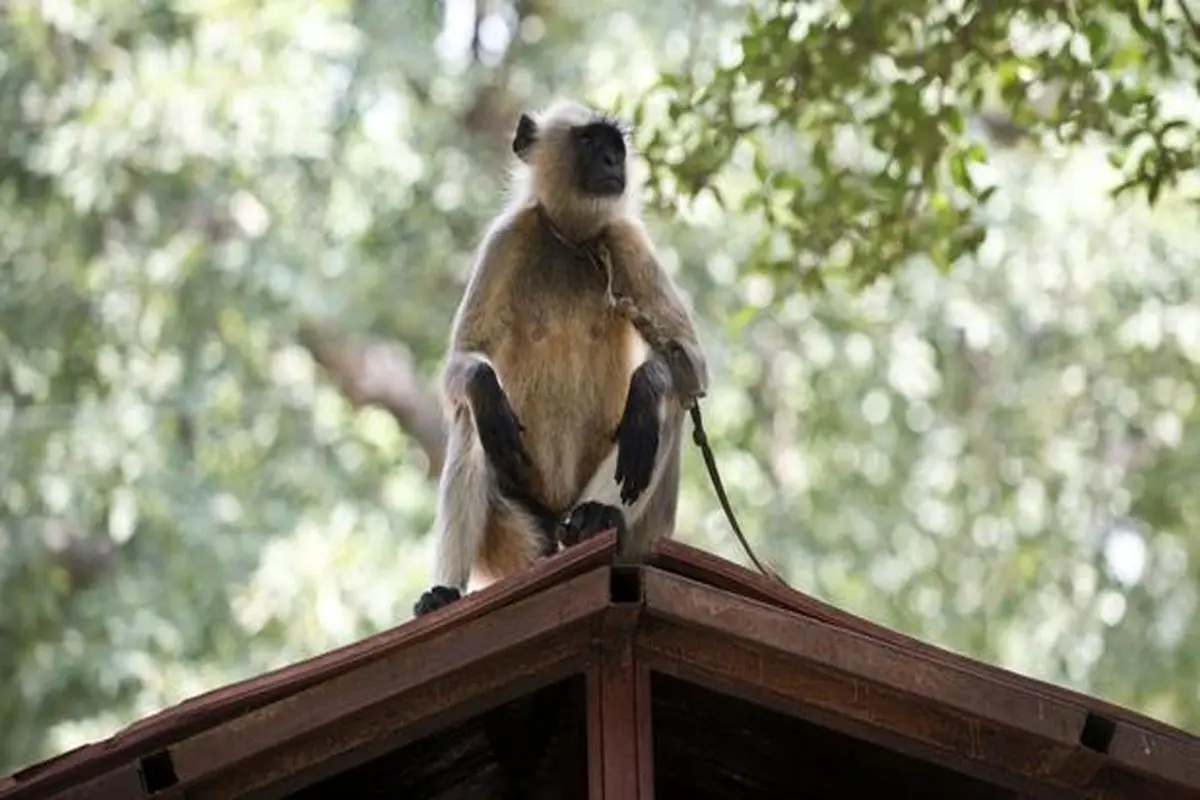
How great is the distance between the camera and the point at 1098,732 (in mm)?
4078

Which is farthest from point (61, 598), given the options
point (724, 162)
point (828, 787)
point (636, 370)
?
point (828, 787)

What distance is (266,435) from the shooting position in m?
14.2

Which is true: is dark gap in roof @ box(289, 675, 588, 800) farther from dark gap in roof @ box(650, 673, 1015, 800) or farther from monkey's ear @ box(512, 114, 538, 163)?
monkey's ear @ box(512, 114, 538, 163)

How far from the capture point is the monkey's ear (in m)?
7.80

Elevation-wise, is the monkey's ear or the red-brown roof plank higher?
the monkey's ear

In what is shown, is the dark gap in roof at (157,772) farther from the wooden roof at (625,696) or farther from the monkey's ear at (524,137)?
the monkey's ear at (524,137)

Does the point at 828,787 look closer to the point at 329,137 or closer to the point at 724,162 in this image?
the point at 724,162

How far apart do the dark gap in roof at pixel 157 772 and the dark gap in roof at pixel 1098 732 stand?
137 cm

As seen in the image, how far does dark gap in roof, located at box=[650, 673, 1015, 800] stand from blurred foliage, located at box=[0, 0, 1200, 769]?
8.02 metres

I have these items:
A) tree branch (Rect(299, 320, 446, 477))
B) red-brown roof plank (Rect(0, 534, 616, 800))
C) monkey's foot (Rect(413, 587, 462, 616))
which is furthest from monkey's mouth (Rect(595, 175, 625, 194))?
tree branch (Rect(299, 320, 446, 477))

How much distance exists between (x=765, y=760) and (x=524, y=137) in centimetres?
344

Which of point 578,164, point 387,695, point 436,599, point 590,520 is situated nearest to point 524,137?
point 578,164

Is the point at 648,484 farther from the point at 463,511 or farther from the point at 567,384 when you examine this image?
the point at 567,384

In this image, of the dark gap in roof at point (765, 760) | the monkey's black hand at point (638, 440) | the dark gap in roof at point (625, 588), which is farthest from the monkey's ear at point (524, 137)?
the dark gap in roof at point (625, 588)
